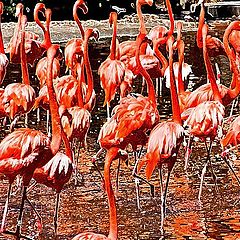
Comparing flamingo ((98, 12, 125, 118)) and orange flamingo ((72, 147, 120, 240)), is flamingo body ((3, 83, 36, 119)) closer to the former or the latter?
flamingo ((98, 12, 125, 118))

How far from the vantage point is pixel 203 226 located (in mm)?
5117

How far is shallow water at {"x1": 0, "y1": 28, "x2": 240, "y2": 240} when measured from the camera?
504 cm

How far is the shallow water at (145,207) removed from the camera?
504 centimetres

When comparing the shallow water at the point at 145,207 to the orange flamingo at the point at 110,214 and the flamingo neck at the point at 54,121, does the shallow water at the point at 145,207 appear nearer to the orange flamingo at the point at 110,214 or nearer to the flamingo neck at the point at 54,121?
the flamingo neck at the point at 54,121

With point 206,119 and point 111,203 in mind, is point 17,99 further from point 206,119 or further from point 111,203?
point 111,203

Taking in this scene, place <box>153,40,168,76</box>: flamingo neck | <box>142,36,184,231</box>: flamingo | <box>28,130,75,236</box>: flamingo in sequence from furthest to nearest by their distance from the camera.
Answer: <box>153,40,168,76</box>: flamingo neck < <box>142,36,184,231</box>: flamingo < <box>28,130,75,236</box>: flamingo

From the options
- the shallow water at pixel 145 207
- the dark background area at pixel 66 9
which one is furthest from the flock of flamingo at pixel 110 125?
the dark background area at pixel 66 9

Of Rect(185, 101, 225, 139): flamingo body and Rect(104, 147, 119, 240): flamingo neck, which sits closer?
Rect(104, 147, 119, 240): flamingo neck

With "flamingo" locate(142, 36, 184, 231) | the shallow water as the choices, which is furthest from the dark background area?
"flamingo" locate(142, 36, 184, 231)

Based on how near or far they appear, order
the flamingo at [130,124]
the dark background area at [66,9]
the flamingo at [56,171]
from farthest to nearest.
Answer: the dark background area at [66,9]
the flamingo at [130,124]
the flamingo at [56,171]

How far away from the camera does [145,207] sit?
217 inches

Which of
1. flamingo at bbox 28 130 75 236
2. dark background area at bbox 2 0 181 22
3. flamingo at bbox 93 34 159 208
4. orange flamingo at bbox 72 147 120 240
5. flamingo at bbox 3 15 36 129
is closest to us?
orange flamingo at bbox 72 147 120 240

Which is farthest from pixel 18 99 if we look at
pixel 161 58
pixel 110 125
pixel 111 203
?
pixel 111 203

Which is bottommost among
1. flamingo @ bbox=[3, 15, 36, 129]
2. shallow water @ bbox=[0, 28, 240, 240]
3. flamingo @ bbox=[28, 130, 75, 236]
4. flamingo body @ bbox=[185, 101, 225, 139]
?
shallow water @ bbox=[0, 28, 240, 240]
